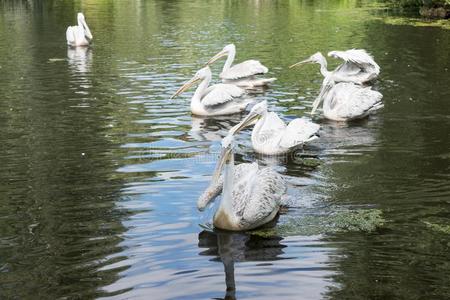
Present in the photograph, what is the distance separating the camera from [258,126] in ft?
33.1

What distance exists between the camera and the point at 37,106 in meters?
13.3

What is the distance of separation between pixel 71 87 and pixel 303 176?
7660 millimetres

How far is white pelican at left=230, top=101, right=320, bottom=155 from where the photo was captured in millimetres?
9867

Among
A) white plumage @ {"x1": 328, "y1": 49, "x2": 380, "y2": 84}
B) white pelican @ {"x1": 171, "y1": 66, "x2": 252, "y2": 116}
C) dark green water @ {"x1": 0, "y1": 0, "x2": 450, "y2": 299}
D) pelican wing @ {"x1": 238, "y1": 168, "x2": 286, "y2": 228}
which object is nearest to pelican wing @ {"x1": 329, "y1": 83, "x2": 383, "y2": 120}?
dark green water @ {"x1": 0, "y1": 0, "x2": 450, "y2": 299}

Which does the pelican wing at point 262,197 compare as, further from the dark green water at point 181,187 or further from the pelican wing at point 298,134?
the pelican wing at point 298,134

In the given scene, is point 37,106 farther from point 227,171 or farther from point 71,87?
point 227,171

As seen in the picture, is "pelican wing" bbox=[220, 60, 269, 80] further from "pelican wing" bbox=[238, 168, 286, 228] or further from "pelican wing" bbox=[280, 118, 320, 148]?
"pelican wing" bbox=[238, 168, 286, 228]

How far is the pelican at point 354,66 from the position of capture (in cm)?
1454

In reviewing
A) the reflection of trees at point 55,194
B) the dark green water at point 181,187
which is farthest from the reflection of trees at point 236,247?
the reflection of trees at point 55,194

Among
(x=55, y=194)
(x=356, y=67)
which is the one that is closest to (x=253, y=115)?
(x=55, y=194)

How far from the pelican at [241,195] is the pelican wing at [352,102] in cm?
442

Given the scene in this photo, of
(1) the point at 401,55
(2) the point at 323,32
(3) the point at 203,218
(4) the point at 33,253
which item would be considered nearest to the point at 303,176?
(3) the point at 203,218

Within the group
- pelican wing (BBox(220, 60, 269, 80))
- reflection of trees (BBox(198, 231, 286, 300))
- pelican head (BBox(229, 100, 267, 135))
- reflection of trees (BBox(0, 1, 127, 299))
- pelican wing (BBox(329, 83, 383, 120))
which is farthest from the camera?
pelican wing (BBox(220, 60, 269, 80))

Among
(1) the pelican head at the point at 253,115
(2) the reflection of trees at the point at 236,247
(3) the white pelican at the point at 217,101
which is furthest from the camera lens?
(3) the white pelican at the point at 217,101
